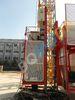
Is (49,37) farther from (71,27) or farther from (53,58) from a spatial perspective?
(71,27)

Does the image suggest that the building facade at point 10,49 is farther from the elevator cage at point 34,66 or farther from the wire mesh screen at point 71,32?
the wire mesh screen at point 71,32

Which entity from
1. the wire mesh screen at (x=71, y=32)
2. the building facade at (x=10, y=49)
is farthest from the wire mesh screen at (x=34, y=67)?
the building facade at (x=10, y=49)

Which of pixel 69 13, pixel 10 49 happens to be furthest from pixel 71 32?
pixel 10 49

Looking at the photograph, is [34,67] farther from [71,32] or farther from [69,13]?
[69,13]

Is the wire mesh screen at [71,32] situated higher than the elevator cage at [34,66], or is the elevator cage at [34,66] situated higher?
the wire mesh screen at [71,32]

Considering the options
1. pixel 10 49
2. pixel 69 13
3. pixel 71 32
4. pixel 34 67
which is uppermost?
pixel 69 13

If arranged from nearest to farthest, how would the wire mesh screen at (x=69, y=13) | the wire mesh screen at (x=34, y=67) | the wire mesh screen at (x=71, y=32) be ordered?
the wire mesh screen at (x=71, y=32) → the wire mesh screen at (x=69, y=13) → the wire mesh screen at (x=34, y=67)

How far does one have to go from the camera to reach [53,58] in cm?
1491

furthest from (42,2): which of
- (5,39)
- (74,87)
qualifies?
(5,39)

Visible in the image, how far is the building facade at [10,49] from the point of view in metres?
106

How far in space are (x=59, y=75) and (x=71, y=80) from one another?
158 centimetres

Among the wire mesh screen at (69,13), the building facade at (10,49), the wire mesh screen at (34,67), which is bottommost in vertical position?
the building facade at (10,49)

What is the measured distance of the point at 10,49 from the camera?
108000 mm

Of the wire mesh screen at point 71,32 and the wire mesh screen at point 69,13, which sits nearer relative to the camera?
the wire mesh screen at point 71,32
